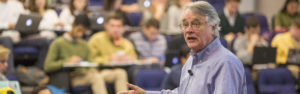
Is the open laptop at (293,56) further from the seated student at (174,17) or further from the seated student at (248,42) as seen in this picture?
the seated student at (174,17)

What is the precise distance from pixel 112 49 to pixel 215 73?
11.0 ft

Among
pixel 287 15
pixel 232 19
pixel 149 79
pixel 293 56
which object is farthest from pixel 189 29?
pixel 287 15

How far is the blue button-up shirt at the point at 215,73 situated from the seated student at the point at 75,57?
9.15 ft

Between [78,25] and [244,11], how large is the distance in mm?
4023

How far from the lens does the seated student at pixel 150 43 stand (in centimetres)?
541

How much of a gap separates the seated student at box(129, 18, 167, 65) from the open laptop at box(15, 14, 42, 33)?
1072 millimetres

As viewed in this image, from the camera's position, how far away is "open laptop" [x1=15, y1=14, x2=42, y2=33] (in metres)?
5.20

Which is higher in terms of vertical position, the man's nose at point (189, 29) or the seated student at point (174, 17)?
the seated student at point (174, 17)

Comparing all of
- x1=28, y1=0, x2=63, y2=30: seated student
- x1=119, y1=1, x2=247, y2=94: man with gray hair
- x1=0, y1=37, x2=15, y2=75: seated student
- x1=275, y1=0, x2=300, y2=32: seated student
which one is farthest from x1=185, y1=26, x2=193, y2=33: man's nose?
x1=275, y1=0, x2=300, y2=32: seated student

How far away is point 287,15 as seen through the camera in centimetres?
689

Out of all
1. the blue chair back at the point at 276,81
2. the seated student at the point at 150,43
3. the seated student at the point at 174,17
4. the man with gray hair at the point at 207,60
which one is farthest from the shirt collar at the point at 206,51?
the seated student at the point at 174,17

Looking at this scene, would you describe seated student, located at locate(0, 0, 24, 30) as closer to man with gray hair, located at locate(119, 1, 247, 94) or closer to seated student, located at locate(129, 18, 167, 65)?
seated student, located at locate(129, 18, 167, 65)

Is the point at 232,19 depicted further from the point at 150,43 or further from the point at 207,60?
the point at 207,60

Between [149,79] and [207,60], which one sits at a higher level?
[207,60]
